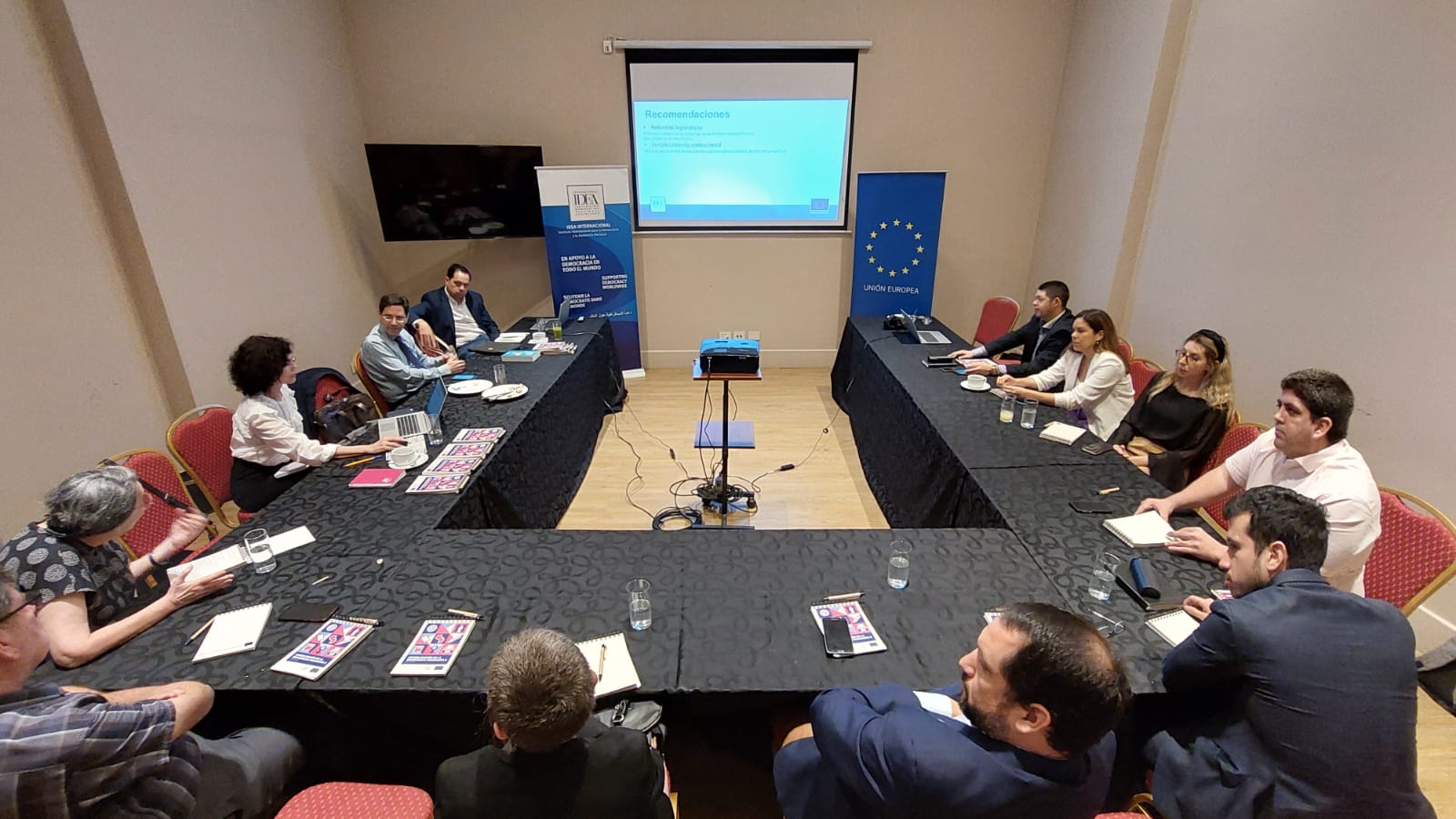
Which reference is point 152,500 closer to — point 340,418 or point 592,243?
point 340,418

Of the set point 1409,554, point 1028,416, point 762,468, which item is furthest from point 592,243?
point 1409,554

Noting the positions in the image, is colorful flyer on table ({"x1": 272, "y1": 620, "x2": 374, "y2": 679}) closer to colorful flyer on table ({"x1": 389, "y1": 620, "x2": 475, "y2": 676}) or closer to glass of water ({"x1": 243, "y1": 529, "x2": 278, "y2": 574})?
colorful flyer on table ({"x1": 389, "y1": 620, "x2": 475, "y2": 676})

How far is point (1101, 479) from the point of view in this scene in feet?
8.04

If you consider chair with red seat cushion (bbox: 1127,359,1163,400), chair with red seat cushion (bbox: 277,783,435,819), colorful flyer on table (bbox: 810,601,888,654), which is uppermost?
chair with red seat cushion (bbox: 1127,359,1163,400)

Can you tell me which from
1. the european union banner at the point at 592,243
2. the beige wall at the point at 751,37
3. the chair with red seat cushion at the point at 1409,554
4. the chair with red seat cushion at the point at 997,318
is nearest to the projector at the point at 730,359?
the chair with red seat cushion at the point at 1409,554

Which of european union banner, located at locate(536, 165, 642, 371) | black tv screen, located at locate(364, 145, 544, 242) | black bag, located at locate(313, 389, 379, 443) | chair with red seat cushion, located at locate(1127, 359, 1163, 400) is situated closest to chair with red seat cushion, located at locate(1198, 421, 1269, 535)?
chair with red seat cushion, located at locate(1127, 359, 1163, 400)

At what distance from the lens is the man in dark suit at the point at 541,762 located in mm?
1146

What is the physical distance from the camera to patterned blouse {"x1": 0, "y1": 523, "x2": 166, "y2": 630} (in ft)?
5.06

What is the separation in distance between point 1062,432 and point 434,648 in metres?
2.68

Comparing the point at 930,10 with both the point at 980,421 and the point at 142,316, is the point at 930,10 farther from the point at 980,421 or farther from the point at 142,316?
the point at 142,316

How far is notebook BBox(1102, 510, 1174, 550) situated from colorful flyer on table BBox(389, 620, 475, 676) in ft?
6.85

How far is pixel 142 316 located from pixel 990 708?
4436 mm

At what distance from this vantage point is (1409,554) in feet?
6.22

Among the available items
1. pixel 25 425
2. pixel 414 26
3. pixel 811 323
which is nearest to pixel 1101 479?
pixel 811 323
